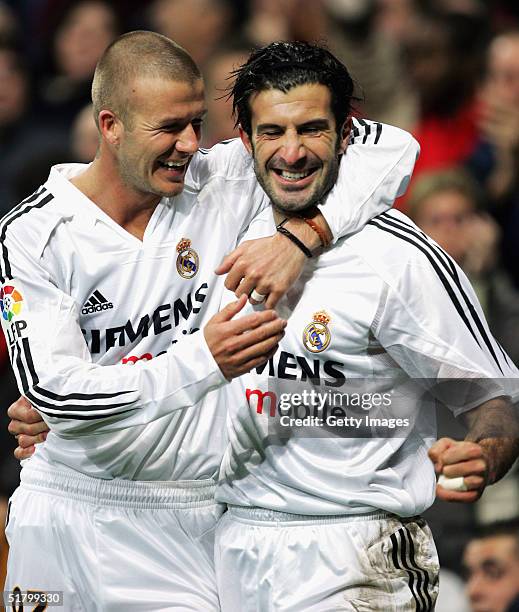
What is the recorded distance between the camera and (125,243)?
3.94 metres

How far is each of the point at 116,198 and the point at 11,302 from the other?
1.73 ft

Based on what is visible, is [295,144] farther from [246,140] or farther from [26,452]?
[26,452]

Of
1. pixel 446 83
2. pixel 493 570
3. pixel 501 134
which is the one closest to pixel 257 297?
pixel 493 570

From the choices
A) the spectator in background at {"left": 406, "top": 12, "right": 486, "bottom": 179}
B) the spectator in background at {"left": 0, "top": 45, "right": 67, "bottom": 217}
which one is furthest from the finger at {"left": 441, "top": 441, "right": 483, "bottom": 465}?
the spectator in background at {"left": 0, "top": 45, "right": 67, "bottom": 217}

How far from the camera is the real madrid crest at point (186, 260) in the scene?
3967 mm

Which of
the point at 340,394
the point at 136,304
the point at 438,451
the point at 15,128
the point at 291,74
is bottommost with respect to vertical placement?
the point at 438,451

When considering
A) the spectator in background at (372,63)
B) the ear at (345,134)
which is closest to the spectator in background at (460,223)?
the spectator in background at (372,63)

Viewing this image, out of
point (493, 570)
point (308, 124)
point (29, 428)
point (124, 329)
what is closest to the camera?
point (308, 124)

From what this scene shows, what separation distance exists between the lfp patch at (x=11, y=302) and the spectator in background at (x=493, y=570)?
227 cm

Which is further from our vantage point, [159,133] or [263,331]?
[159,133]

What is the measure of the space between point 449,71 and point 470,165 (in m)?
0.61

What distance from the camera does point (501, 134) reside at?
6.53 m

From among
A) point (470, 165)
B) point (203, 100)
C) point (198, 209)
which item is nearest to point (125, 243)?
point (198, 209)

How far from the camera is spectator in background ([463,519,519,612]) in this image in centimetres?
482
